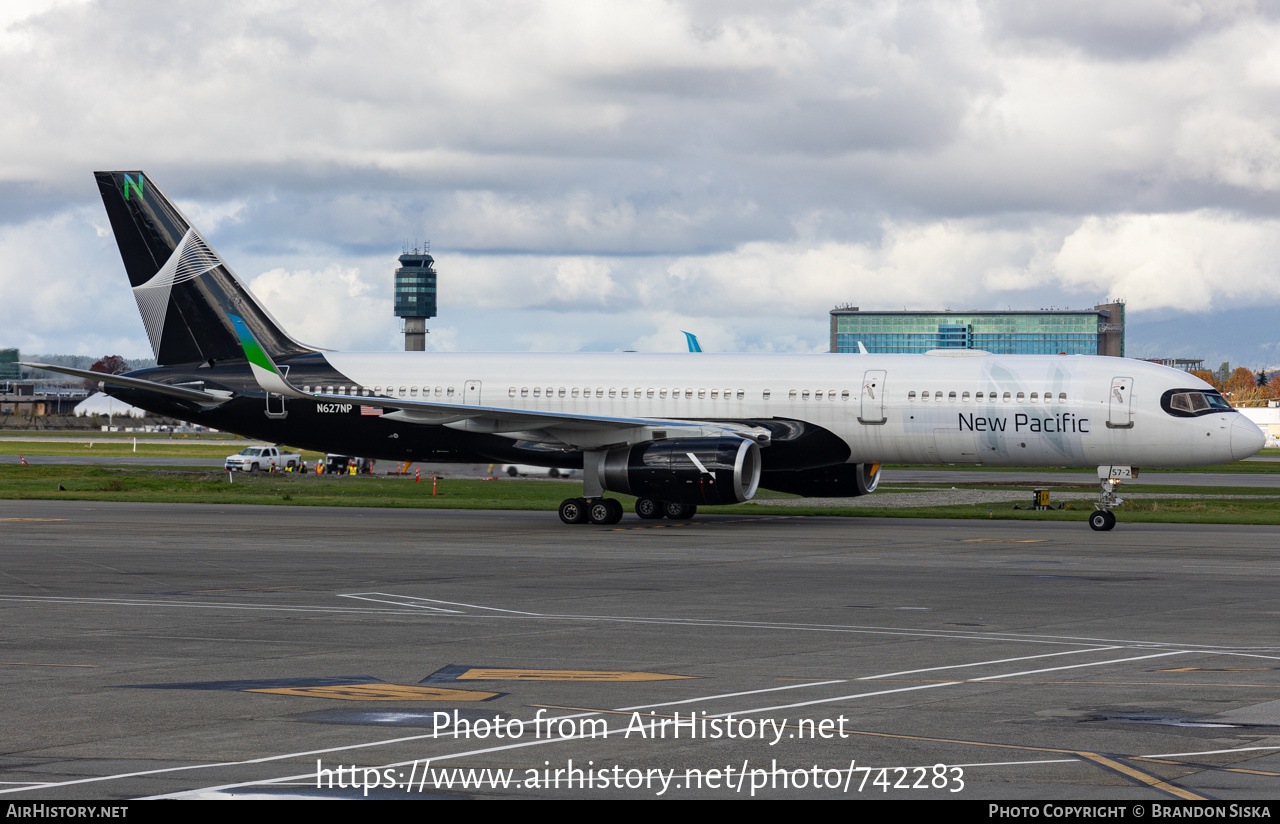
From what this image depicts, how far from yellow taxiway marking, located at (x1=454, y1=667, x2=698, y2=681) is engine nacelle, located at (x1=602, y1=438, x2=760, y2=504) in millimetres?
19304

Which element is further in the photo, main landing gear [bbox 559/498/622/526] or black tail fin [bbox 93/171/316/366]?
black tail fin [bbox 93/171/316/366]

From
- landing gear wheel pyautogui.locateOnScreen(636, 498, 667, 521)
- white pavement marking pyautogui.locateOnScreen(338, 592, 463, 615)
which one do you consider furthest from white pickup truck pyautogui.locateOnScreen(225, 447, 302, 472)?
white pavement marking pyautogui.locateOnScreen(338, 592, 463, 615)

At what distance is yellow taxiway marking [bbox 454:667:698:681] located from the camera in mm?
12383

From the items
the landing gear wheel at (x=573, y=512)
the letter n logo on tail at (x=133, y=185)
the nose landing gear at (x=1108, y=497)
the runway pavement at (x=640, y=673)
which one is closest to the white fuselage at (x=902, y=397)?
the nose landing gear at (x=1108, y=497)

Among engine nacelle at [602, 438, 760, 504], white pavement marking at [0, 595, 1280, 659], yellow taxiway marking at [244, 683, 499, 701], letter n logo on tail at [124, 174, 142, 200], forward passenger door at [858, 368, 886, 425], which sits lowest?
white pavement marking at [0, 595, 1280, 659]

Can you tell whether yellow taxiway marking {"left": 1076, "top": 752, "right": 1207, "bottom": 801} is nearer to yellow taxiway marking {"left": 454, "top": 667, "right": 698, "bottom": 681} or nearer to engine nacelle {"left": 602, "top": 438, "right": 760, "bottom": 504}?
yellow taxiway marking {"left": 454, "top": 667, "right": 698, "bottom": 681}

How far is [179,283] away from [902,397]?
2168 cm

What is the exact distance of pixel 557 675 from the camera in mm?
12594

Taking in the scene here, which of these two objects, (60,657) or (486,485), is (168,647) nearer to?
(60,657)

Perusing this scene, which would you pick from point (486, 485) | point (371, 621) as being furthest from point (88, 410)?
point (371, 621)

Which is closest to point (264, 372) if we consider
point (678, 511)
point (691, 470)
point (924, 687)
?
point (678, 511)

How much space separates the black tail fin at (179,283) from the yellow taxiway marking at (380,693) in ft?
93.8

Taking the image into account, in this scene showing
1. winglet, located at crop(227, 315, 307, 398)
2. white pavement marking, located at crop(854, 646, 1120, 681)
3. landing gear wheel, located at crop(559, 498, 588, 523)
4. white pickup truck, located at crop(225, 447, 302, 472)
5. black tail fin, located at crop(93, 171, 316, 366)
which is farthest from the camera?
white pickup truck, located at crop(225, 447, 302, 472)

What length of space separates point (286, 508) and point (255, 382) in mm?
4912
